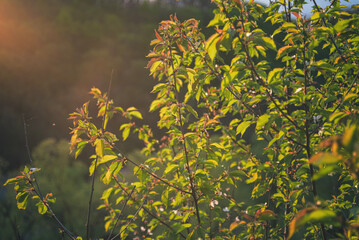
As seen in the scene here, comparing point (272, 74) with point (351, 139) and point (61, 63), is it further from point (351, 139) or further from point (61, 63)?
point (61, 63)

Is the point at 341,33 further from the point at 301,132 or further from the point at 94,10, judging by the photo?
the point at 94,10

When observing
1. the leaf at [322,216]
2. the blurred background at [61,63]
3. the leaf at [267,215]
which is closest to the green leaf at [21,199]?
the leaf at [267,215]

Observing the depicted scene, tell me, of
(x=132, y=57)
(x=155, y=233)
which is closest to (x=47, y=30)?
(x=132, y=57)

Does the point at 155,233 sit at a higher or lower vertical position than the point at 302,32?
lower

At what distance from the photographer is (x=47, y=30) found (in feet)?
24.8

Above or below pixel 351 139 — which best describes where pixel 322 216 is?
below

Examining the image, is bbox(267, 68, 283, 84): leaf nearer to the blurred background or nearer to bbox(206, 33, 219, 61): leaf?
bbox(206, 33, 219, 61): leaf

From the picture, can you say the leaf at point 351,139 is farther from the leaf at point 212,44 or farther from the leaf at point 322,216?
the leaf at point 212,44

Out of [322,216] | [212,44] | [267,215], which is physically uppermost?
[212,44]

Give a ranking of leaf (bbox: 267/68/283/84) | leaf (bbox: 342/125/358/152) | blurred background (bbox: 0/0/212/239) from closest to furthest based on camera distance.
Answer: leaf (bbox: 342/125/358/152) < leaf (bbox: 267/68/283/84) < blurred background (bbox: 0/0/212/239)

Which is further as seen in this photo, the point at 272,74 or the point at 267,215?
the point at 272,74

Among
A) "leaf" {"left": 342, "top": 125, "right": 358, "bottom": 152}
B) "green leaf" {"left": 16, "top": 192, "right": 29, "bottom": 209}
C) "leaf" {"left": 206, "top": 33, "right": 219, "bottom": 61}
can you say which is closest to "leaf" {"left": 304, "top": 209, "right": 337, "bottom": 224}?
"leaf" {"left": 342, "top": 125, "right": 358, "bottom": 152}

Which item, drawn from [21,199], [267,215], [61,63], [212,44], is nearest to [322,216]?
[267,215]

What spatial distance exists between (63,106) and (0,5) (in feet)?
12.4
